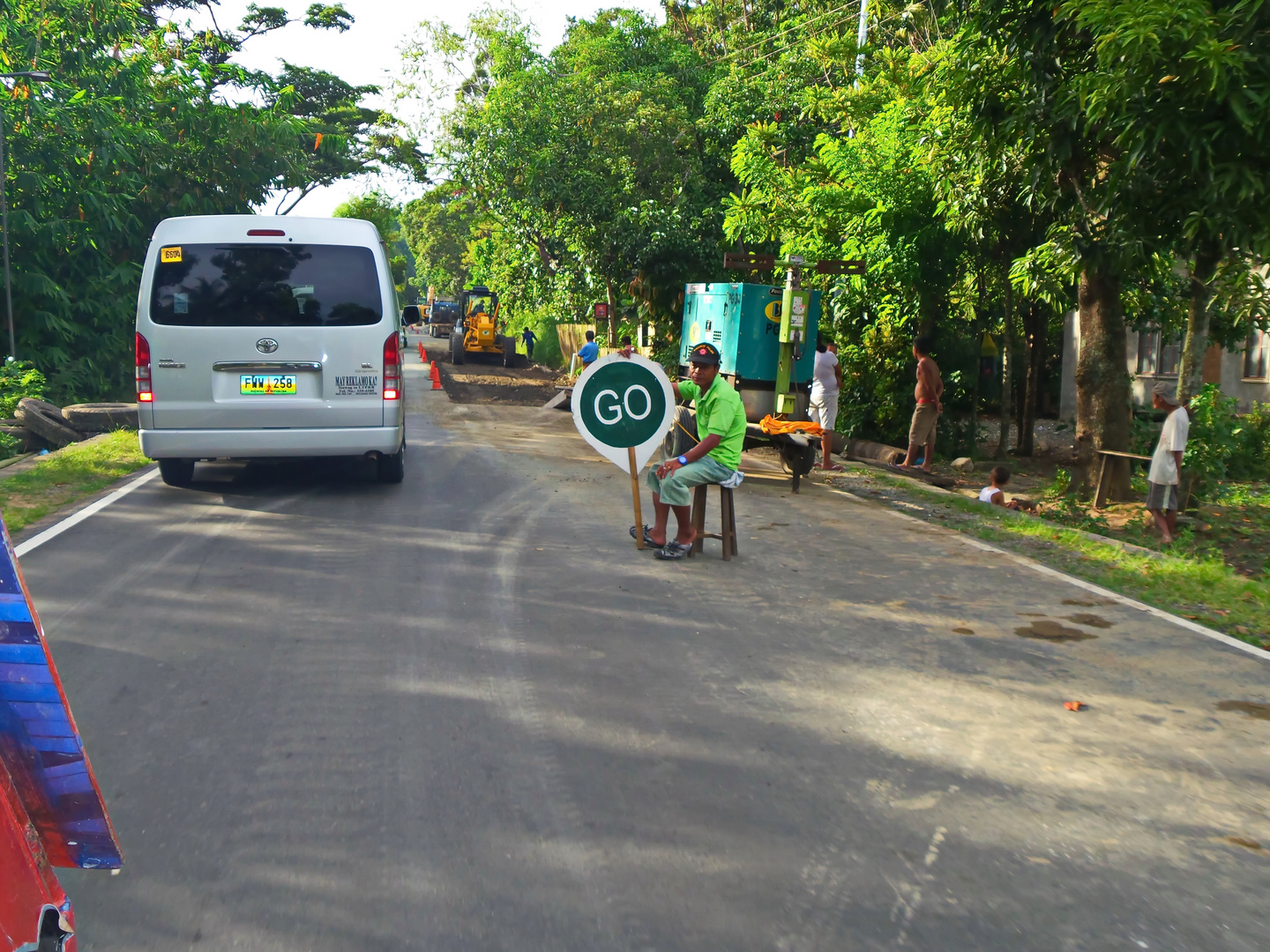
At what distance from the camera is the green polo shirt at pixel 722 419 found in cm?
817

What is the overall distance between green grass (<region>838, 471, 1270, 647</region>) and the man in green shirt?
2740mm

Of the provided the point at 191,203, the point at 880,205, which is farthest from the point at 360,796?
the point at 191,203

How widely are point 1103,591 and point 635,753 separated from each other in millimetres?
4549

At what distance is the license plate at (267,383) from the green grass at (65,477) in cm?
190

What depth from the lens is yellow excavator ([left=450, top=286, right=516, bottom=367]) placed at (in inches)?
1501

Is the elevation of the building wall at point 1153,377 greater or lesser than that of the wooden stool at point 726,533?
greater

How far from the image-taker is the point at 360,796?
4016 millimetres

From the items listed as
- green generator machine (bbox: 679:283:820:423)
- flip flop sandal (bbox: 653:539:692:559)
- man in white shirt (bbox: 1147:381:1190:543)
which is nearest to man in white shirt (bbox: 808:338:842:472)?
green generator machine (bbox: 679:283:820:423)

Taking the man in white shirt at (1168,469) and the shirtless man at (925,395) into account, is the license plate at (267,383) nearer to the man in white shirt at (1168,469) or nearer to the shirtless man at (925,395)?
the man in white shirt at (1168,469)

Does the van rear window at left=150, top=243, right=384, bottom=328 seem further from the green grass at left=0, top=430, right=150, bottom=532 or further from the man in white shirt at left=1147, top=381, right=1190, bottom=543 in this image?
the man in white shirt at left=1147, top=381, right=1190, bottom=543

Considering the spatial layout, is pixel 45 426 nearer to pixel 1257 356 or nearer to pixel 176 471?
pixel 176 471

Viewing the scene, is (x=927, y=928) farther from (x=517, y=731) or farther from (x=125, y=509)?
(x=125, y=509)

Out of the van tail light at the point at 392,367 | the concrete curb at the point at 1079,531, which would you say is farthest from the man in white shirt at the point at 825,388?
the van tail light at the point at 392,367

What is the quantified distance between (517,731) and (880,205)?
1207cm
